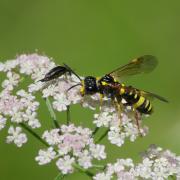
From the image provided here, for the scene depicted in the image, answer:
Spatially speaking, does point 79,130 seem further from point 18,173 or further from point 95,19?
point 95,19

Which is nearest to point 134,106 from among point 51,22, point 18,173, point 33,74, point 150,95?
point 150,95

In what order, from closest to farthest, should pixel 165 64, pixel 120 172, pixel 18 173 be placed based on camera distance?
pixel 120 172, pixel 18 173, pixel 165 64

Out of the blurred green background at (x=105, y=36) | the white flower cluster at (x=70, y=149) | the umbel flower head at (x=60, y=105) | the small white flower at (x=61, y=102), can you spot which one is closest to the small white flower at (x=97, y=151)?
the white flower cluster at (x=70, y=149)

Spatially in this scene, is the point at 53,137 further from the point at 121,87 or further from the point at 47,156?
the point at 121,87

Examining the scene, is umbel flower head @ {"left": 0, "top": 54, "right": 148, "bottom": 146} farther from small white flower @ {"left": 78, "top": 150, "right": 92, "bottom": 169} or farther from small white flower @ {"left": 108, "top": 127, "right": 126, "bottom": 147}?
small white flower @ {"left": 78, "top": 150, "right": 92, "bottom": 169}

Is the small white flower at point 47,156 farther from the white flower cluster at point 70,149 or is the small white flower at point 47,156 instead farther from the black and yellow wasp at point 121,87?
the black and yellow wasp at point 121,87

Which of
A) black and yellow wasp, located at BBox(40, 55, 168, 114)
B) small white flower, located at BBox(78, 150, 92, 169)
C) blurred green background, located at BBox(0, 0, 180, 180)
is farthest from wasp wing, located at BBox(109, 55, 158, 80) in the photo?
blurred green background, located at BBox(0, 0, 180, 180)
